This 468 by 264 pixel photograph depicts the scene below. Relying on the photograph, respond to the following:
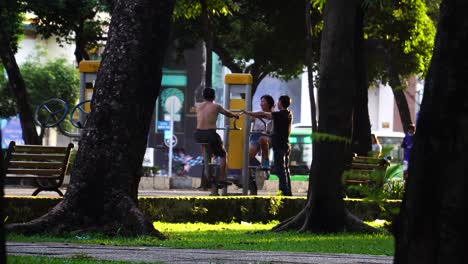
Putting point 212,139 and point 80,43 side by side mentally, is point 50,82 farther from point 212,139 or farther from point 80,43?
point 212,139

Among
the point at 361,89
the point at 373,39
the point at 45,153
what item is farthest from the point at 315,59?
the point at 45,153

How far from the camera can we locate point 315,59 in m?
43.7

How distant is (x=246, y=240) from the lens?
43.4ft

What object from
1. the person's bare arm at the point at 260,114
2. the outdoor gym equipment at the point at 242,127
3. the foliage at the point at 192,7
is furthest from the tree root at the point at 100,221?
the foliage at the point at 192,7

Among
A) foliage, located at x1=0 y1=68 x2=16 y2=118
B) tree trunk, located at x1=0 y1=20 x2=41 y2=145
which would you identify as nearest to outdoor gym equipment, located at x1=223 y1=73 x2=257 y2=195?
tree trunk, located at x1=0 y1=20 x2=41 y2=145

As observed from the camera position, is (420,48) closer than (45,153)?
No

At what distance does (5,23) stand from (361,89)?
17.6 m

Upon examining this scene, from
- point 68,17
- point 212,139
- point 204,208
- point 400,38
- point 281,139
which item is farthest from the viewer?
point 68,17

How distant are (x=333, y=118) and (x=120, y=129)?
2770 millimetres

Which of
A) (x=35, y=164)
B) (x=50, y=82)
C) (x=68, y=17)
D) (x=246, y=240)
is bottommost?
(x=246, y=240)

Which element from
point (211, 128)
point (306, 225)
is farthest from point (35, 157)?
point (306, 225)

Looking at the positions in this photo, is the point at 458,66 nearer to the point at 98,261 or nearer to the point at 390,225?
the point at 390,225

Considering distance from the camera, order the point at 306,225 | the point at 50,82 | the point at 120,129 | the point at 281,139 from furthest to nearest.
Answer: the point at 50,82, the point at 281,139, the point at 306,225, the point at 120,129

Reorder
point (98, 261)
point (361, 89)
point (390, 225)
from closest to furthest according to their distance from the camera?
point (390, 225)
point (98, 261)
point (361, 89)
